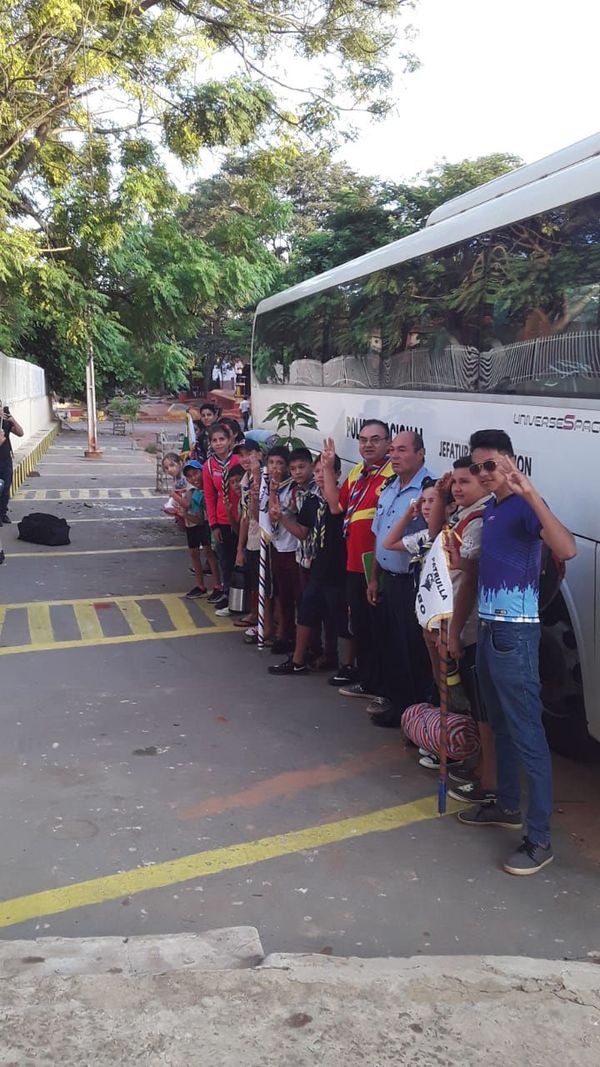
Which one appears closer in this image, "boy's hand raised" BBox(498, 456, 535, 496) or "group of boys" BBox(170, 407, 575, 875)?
"boy's hand raised" BBox(498, 456, 535, 496)

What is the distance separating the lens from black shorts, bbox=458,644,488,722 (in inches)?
193

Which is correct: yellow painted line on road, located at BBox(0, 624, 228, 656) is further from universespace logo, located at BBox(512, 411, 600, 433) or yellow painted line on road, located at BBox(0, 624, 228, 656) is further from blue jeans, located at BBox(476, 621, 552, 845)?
blue jeans, located at BBox(476, 621, 552, 845)

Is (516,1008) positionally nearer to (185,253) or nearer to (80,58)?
(80,58)

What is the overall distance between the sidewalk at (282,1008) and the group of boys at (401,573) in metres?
1.07

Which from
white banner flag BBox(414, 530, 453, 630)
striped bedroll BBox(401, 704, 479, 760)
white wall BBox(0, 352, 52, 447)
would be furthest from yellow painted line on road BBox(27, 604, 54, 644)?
white wall BBox(0, 352, 52, 447)

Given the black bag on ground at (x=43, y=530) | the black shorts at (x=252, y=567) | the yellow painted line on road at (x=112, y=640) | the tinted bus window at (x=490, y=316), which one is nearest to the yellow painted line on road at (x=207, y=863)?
the tinted bus window at (x=490, y=316)

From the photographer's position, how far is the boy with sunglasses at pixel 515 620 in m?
3.98

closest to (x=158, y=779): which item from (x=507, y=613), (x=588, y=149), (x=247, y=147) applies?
(x=507, y=613)

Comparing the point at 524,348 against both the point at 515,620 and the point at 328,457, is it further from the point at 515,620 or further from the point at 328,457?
the point at 515,620

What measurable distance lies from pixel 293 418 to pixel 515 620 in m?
6.54

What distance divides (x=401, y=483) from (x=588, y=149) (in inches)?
94.5

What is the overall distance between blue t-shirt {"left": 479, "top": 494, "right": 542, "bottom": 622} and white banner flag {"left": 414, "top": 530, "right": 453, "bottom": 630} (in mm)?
296

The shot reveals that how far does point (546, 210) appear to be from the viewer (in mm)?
4965

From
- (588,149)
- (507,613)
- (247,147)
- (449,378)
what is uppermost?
(247,147)
